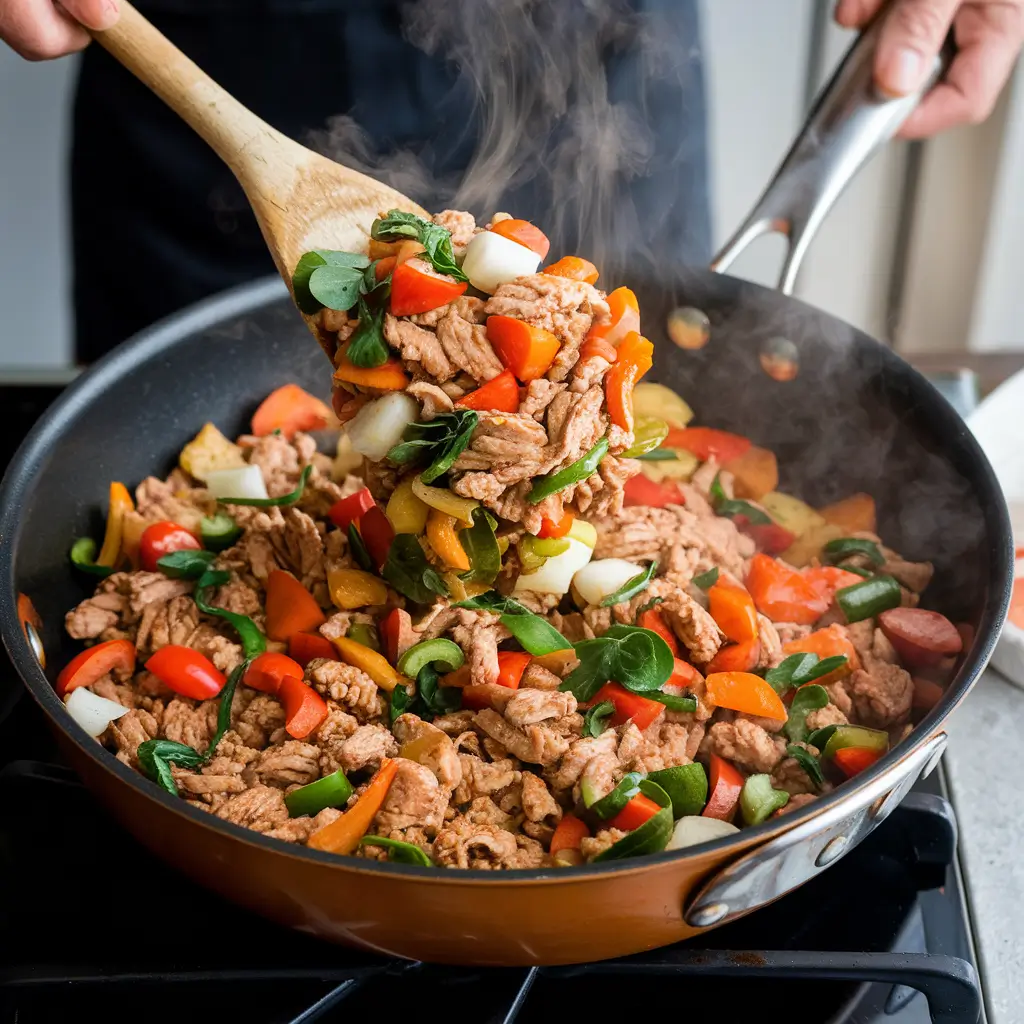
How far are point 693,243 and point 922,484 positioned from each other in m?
1.27

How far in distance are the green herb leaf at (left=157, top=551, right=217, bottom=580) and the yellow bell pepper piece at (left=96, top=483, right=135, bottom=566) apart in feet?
0.40

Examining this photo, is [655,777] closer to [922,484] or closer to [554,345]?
[554,345]

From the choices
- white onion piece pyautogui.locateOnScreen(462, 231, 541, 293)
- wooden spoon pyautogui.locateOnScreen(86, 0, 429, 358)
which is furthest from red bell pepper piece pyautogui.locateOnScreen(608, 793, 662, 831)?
wooden spoon pyautogui.locateOnScreen(86, 0, 429, 358)

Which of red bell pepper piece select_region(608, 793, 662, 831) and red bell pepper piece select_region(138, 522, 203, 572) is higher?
red bell pepper piece select_region(608, 793, 662, 831)

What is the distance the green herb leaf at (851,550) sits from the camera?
219cm

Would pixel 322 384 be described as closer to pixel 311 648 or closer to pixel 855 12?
pixel 311 648

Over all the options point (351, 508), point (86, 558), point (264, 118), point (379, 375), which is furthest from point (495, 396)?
point (264, 118)

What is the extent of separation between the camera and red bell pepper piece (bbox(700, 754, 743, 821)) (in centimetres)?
173

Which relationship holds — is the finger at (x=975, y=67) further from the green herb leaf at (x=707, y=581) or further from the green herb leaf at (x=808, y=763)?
the green herb leaf at (x=808, y=763)

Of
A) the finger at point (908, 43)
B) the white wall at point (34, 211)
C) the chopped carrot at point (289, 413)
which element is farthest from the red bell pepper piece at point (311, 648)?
the white wall at point (34, 211)

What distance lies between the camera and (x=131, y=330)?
134 inches

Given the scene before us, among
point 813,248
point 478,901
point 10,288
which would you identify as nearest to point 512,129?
point 478,901

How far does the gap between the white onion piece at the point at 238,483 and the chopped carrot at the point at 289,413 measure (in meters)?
0.21

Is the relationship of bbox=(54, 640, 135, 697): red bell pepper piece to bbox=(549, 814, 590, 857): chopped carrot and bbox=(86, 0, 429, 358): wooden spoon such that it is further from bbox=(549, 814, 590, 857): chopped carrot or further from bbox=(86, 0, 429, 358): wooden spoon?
bbox=(549, 814, 590, 857): chopped carrot
